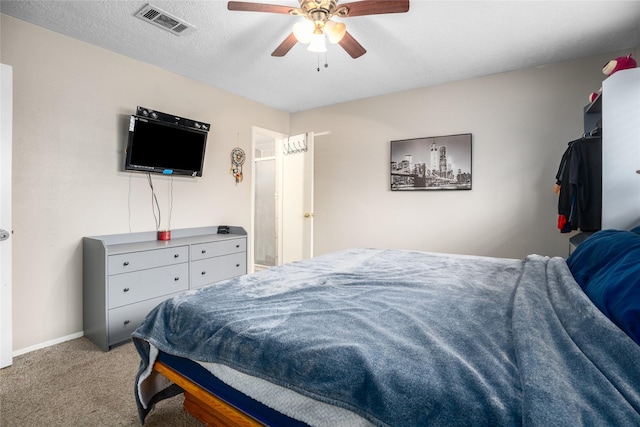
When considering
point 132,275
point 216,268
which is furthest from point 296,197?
point 132,275

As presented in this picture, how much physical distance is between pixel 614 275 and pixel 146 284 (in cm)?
309

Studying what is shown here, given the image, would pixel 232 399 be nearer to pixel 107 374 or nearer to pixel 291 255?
pixel 107 374

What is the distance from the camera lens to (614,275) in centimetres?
116

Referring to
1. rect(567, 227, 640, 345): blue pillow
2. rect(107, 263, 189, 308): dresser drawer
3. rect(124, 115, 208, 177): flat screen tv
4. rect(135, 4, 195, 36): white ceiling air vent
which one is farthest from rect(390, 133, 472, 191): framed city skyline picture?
rect(107, 263, 189, 308): dresser drawer

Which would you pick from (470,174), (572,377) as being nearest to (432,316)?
(572,377)

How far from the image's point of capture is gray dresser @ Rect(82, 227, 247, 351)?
8.07ft

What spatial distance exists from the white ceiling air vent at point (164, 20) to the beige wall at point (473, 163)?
2.40 metres

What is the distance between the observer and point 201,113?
3.69 m

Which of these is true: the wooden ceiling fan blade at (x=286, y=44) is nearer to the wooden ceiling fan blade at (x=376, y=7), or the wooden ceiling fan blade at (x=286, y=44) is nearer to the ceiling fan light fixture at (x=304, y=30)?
the ceiling fan light fixture at (x=304, y=30)

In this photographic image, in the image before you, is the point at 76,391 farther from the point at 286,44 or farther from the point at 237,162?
the point at 237,162

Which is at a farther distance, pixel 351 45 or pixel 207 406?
pixel 351 45

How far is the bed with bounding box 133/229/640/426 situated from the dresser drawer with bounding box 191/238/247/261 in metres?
1.58

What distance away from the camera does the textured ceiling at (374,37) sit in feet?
7.41

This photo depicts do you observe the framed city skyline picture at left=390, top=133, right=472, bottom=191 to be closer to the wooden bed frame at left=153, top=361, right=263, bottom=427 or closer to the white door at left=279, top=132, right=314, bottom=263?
the white door at left=279, top=132, right=314, bottom=263
